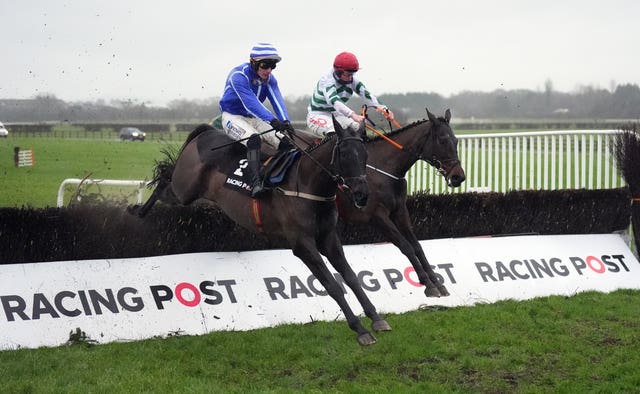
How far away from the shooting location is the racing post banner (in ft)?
20.9

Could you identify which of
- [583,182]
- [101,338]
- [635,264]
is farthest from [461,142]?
[101,338]

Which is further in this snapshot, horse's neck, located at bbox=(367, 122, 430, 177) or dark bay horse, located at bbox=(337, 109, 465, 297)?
horse's neck, located at bbox=(367, 122, 430, 177)

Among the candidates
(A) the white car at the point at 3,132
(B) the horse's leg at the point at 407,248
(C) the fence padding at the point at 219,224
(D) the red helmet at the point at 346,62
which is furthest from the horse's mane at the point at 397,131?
(A) the white car at the point at 3,132

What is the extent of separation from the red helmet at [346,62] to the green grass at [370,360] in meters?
2.31

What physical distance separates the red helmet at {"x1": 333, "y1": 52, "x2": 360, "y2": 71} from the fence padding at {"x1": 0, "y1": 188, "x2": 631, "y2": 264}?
1518mm

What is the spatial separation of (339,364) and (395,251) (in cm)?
266

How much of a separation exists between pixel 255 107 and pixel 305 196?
1.11 m

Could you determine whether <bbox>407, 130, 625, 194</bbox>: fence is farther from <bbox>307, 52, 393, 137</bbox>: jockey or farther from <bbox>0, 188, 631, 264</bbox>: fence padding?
<bbox>307, 52, 393, 137</bbox>: jockey

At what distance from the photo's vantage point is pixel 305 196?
20.2 feet

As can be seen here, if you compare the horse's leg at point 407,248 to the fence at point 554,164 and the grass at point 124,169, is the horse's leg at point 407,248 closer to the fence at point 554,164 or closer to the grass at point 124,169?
the grass at point 124,169

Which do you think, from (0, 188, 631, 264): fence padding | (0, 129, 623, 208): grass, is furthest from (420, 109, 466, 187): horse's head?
(0, 129, 623, 208): grass

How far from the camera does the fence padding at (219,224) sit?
699cm

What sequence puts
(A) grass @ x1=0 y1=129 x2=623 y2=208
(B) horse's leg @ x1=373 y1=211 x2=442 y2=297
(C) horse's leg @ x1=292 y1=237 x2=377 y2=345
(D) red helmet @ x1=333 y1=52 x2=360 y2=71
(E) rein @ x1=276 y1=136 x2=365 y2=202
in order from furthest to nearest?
(A) grass @ x1=0 y1=129 x2=623 y2=208 → (D) red helmet @ x1=333 y1=52 x2=360 y2=71 → (B) horse's leg @ x1=373 y1=211 x2=442 y2=297 → (E) rein @ x1=276 y1=136 x2=365 y2=202 → (C) horse's leg @ x1=292 y1=237 x2=377 y2=345

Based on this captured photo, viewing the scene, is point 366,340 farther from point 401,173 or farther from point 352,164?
point 401,173
